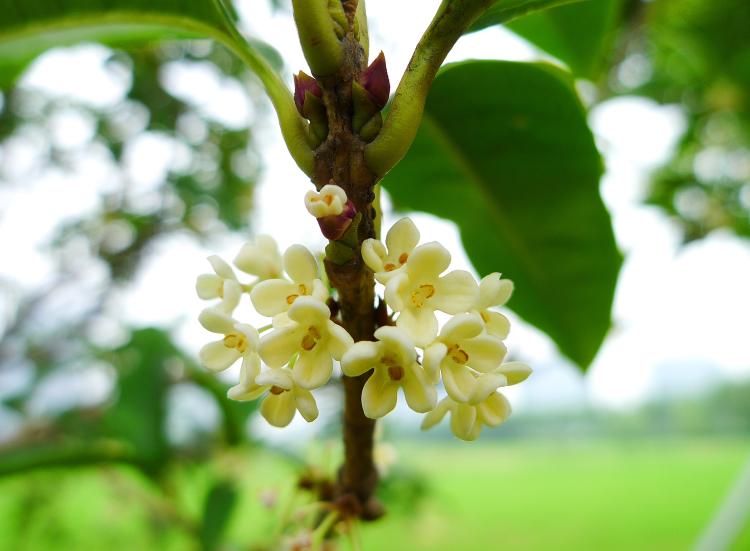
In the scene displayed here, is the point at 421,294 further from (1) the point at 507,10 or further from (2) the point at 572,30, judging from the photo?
(2) the point at 572,30

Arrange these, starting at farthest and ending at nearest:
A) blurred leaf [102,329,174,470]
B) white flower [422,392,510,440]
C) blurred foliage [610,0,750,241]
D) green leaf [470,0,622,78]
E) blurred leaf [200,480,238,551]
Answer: blurred foliage [610,0,750,241] < blurred leaf [102,329,174,470] < blurred leaf [200,480,238,551] < green leaf [470,0,622,78] < white flower [422,392,510,440]

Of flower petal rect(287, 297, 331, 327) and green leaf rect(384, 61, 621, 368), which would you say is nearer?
flower petal rect(287, 297, 331, 327)

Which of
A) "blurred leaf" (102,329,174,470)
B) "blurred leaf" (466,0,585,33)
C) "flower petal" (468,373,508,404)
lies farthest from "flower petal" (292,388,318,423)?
"blurred leaf" (102,329,174,470)

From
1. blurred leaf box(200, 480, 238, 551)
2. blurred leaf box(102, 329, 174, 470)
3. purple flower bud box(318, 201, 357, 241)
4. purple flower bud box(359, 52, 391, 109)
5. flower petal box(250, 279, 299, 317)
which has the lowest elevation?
blurred leaf box(200, 480, 238, 551)

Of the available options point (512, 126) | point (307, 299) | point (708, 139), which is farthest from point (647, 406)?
point (307, 299)

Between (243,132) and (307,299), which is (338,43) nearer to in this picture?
(307,299)

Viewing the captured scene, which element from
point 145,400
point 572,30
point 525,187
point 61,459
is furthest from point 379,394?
point 145,400

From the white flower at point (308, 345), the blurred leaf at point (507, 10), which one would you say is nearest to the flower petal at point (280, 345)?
the white flower at point (308, 345)

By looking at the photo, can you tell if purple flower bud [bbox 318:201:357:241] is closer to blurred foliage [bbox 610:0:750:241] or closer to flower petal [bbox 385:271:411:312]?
flower petal [bbox 385:271:411:312]
